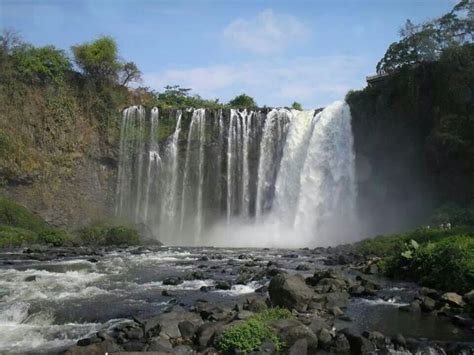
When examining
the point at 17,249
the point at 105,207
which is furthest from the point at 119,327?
the point at 105,207

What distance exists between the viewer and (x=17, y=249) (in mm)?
28703

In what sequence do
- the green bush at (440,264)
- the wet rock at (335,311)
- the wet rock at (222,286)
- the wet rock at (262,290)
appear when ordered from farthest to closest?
the wet rock at (222,286), the wet rock at (262,290), the green bush at (440,264), the wet rock at (335,311)

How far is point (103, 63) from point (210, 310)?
37594 mm

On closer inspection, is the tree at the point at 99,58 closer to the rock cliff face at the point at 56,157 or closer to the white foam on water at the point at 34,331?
the rock cliff face at the point at 56,157

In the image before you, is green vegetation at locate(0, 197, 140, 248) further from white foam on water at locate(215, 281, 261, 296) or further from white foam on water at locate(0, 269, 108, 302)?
white foam on water at locate(215, 281, 261, 296)

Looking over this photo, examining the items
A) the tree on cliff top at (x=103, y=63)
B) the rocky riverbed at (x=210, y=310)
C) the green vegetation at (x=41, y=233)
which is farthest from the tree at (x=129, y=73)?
the rocky riverbed at (x=210, y=310)

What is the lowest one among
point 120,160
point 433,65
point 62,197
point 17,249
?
point 17,249

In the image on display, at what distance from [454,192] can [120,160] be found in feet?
86.1

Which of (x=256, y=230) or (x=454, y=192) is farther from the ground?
(x=454, y=192)

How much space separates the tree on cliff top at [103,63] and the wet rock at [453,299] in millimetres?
38444

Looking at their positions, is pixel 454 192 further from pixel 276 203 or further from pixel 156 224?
pixel 156 224

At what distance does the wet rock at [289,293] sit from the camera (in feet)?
42.4

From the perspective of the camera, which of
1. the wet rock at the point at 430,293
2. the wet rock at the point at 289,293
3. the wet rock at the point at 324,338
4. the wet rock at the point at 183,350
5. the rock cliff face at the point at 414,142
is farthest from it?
the rock cliff face at the point at 414,142

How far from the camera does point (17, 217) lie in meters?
34.6
